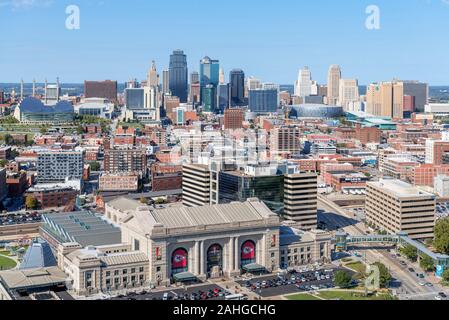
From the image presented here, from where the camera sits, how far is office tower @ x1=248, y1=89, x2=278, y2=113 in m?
44.0

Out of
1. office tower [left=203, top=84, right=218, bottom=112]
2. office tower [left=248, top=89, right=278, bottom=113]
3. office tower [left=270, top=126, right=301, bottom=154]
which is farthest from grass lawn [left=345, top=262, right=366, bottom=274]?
office tower [left=203, top=84, right=218, bottom=112]

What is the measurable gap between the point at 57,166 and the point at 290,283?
10832 millimetres

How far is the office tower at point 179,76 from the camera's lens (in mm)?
52219

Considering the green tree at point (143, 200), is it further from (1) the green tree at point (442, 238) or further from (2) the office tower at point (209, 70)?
(2) the office tower at point (209, 70)

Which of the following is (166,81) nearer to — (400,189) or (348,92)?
(348,92)

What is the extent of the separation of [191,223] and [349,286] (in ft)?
7.30

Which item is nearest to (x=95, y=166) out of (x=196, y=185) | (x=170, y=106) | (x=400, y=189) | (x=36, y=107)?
(x=196, y=185)

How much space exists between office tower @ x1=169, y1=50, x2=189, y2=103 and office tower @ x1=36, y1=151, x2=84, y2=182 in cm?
3397

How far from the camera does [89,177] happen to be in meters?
19.4

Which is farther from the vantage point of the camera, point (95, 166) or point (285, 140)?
point (285, 140)

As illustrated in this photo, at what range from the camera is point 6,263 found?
33.7 feet

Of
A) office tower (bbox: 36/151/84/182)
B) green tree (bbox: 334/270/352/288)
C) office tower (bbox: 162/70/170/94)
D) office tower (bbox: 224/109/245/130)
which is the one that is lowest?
green tree (bbox: 334/270/352/288)

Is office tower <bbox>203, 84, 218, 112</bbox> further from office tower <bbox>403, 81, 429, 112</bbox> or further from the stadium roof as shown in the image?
office tower <bbox>403, 81, 429, 112</bbox>

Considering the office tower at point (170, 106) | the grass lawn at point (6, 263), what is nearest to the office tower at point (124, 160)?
the grass lawn at point (6, 263)
